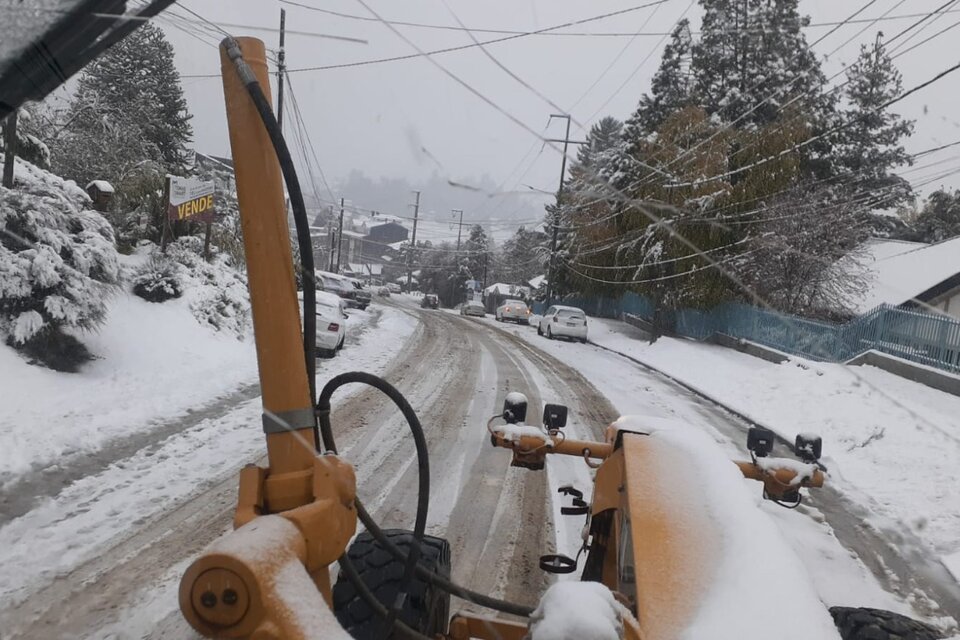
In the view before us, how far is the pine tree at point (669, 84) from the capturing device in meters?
29.3

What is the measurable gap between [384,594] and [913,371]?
13.8m

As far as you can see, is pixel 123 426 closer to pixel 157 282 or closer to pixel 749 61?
pixel 157 282

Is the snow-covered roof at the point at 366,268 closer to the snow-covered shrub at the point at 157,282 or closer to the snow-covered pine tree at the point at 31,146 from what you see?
the snow-covered shrub at the point at 157,282

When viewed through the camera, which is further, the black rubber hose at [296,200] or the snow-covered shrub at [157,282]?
the snow-covered shrub at [157,282]

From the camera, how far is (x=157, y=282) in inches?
521

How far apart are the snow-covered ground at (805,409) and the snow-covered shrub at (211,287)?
26.2 feet

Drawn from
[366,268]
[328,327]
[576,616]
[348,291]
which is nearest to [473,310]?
[348,291]

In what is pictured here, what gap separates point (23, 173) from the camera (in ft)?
30.2

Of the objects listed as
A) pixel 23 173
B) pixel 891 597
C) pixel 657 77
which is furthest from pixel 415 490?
pixel 657 77

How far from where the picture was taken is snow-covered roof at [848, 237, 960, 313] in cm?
2200

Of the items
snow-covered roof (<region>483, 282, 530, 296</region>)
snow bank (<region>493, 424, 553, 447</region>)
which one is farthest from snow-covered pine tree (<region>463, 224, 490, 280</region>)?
snow bank (<region>493, 424, 553, 447</region>)

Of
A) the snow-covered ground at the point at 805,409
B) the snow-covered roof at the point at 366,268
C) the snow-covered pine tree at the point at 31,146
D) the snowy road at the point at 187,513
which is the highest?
the snow-covered pine tree at the point at 31,146

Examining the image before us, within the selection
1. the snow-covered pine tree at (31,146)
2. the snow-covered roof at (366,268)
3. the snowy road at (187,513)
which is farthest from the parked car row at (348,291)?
the snow-covered roof at (366,268)

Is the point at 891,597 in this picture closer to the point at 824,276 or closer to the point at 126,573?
the point at 126,573
